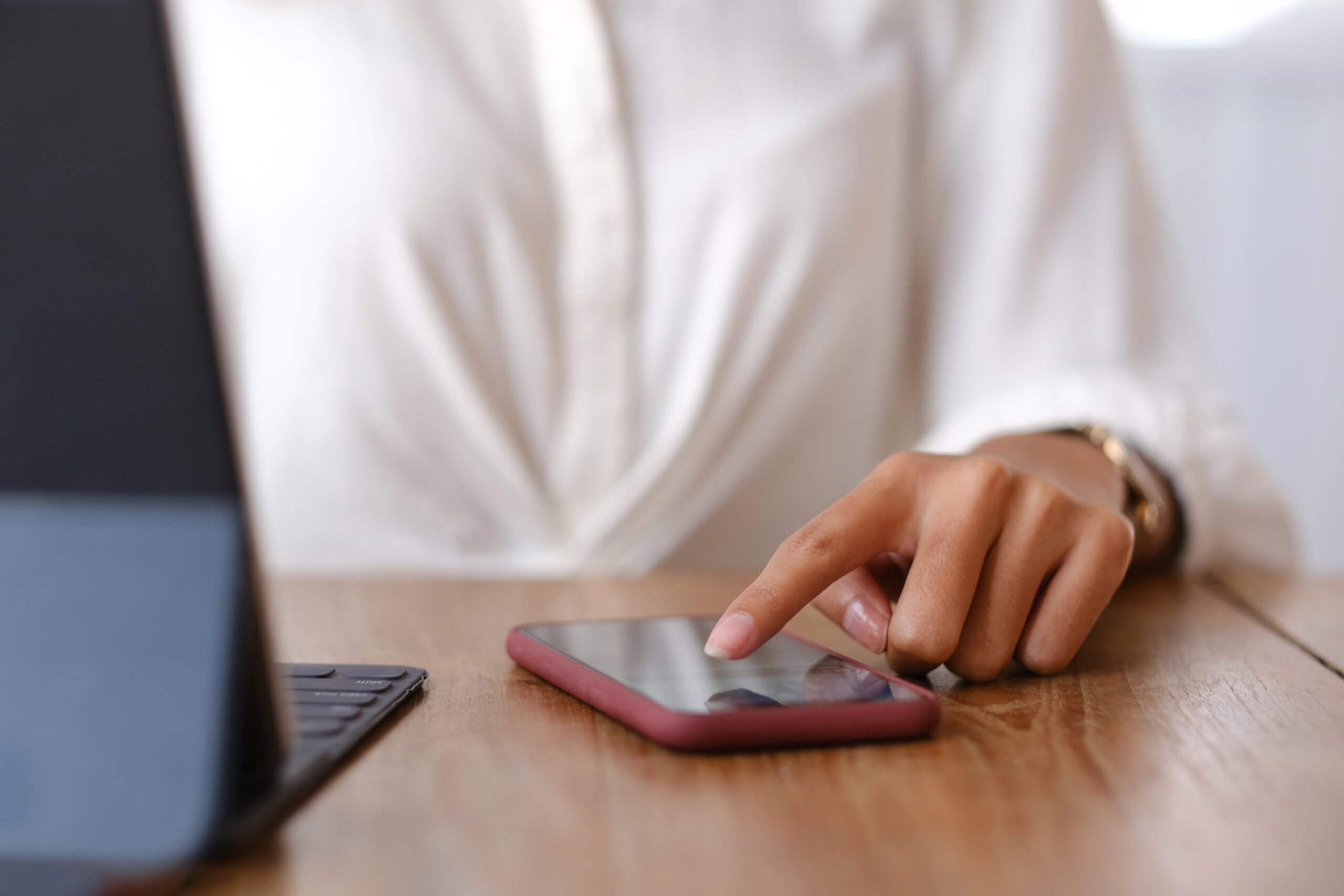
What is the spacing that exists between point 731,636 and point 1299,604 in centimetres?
34

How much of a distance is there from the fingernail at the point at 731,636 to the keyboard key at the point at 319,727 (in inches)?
3.9

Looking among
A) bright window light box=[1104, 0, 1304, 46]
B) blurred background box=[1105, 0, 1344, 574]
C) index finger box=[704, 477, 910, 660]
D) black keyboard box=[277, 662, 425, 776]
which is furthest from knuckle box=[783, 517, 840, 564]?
bright window light box=[1104, 0, 1304, 46]

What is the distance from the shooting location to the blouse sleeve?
72 cm

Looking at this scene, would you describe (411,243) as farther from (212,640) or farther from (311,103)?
(212,640)

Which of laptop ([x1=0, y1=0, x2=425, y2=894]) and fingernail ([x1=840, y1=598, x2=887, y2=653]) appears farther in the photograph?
fingernail ([x1=840, y1=598, x2=887, y2=653])

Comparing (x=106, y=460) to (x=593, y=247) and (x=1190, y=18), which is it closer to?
(x=593, y=247)

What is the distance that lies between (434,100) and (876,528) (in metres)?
0.49

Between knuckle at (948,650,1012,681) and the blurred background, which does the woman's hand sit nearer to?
knuckle at (948,650,1012,681)

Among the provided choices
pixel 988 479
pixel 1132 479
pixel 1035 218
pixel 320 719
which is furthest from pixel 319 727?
pixel 1035 218

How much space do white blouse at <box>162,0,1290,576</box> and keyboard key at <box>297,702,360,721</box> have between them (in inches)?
15.8

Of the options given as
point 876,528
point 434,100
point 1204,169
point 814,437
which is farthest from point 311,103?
point 1204,169

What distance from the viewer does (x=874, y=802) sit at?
0.75 ft

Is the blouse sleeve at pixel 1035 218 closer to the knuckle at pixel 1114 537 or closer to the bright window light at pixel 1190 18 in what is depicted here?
the knuckle at pixel 1114 537

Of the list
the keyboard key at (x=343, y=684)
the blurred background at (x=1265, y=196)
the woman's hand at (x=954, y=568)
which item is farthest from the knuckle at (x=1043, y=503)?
the blurred background at (x=1265, y=196)
